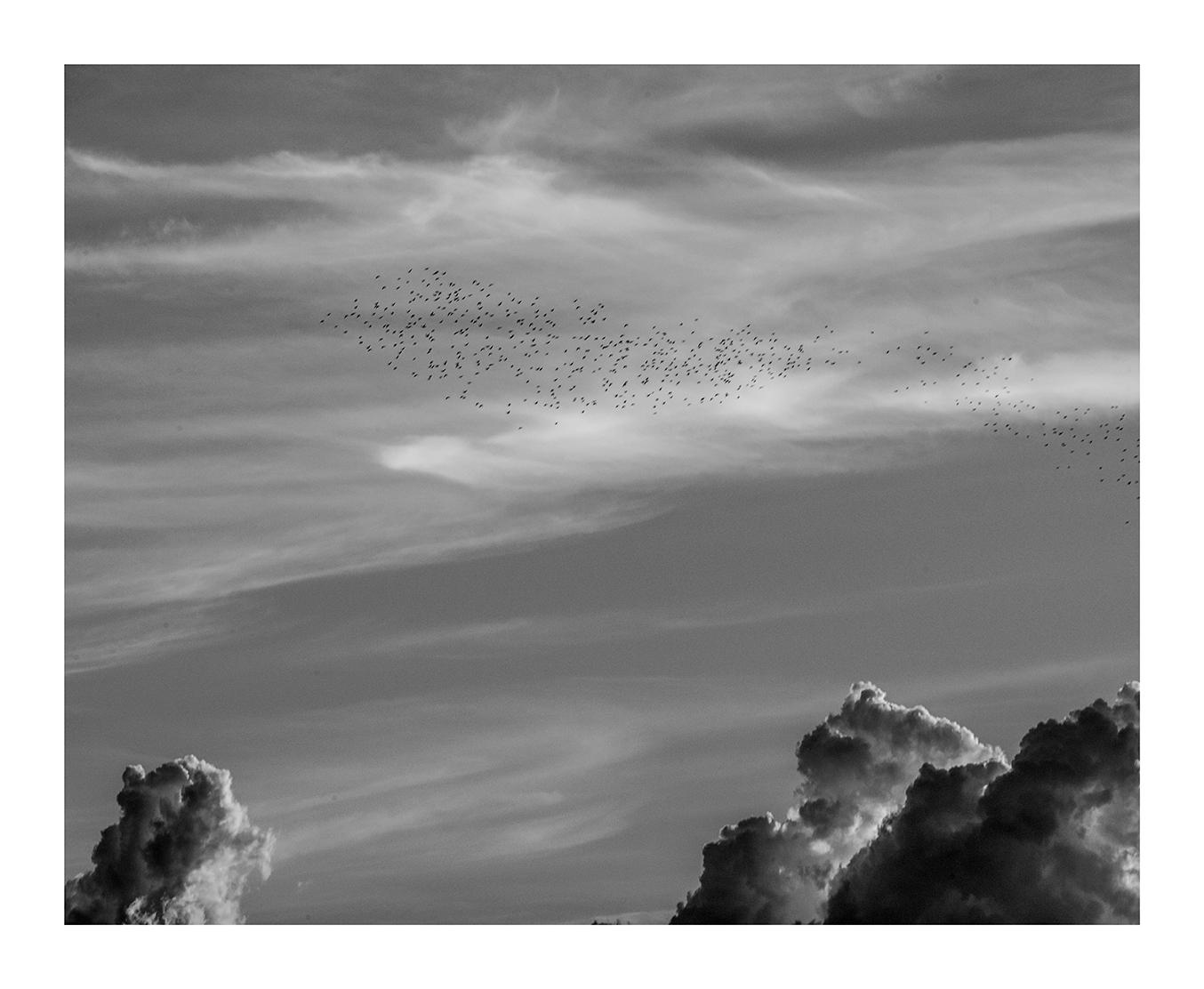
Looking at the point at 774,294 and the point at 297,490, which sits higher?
the point at 774,294

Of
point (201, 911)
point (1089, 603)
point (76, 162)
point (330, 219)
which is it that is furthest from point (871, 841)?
point (76, 162)

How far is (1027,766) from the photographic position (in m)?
34.0

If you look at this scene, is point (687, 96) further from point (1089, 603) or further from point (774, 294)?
point (1089, 603)

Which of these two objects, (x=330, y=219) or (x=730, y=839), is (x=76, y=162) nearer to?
(x=330, y=219)

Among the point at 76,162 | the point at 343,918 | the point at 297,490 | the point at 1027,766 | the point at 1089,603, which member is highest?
the point at 76,162

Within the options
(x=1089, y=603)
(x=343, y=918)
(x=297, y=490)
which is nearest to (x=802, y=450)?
(x=1089, y=603)

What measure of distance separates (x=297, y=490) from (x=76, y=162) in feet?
22.9

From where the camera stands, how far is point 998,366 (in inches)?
1346

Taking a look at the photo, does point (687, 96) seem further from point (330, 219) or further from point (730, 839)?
point (730, 839)

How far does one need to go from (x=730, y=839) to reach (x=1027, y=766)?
210 inches

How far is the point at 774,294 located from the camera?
34.5 meters

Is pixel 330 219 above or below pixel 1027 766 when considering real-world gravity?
above

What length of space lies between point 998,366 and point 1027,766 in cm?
701

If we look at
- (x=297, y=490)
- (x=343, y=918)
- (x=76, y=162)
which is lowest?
(x=343, y=918)
